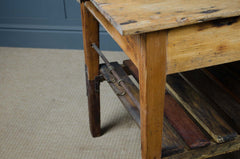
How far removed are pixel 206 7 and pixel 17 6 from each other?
2222 mm

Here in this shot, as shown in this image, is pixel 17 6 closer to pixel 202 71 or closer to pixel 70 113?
pixel 70 113

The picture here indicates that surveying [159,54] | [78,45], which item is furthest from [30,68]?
[159,54]

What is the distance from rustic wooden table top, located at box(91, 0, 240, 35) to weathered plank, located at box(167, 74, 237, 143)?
496mm

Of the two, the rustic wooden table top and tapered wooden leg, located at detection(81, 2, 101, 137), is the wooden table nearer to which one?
the rustic wooden table top

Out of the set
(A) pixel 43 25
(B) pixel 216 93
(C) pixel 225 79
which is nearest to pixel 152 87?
(B) pixel 216 93

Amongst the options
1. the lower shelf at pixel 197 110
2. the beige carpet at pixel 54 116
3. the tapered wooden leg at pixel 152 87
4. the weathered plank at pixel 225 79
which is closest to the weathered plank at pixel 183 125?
the lower shelf at pixel 197 110

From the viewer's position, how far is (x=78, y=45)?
275 centimetres

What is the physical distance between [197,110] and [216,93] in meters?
0.19

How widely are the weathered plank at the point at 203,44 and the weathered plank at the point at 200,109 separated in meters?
0.36

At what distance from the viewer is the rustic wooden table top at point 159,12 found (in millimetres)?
732

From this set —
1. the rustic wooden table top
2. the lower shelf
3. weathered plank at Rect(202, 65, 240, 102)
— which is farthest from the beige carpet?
the rustic wooden table top

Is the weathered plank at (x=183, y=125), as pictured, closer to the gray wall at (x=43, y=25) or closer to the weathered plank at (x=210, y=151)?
the weathered plank at (x=210, y=151)

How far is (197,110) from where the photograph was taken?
1256mm

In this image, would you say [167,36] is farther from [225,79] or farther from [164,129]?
[225,79]
